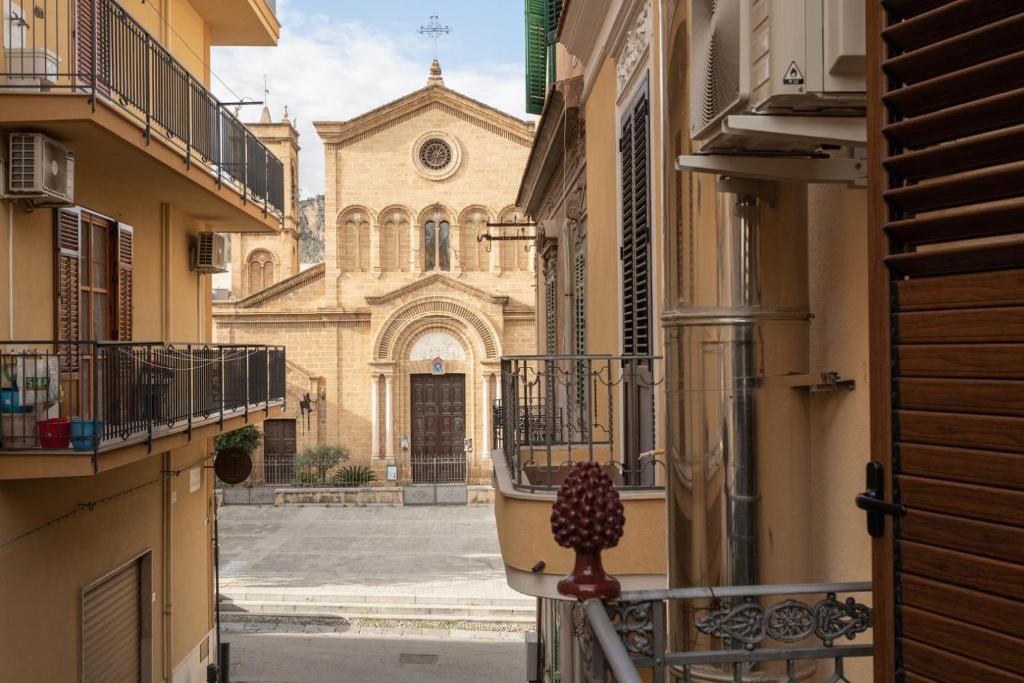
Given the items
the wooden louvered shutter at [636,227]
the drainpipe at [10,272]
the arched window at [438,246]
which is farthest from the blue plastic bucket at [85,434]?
the arched window at [438,246]

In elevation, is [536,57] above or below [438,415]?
above

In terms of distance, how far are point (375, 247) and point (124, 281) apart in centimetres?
2444

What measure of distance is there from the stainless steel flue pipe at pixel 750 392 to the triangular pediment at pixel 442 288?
97.3 ft

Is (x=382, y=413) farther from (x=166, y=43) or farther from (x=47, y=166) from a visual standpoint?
(x=47, y=166)

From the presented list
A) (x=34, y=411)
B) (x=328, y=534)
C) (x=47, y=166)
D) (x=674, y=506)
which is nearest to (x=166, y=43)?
(x=47, y=166)

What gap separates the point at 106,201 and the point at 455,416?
79.7ft

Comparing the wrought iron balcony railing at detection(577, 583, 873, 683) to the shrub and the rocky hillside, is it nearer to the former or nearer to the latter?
the shrub

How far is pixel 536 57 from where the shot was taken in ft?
55.5

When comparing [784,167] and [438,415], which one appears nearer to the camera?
[784,167]

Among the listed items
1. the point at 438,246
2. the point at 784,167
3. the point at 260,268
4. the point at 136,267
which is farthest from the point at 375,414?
the point at 784,167

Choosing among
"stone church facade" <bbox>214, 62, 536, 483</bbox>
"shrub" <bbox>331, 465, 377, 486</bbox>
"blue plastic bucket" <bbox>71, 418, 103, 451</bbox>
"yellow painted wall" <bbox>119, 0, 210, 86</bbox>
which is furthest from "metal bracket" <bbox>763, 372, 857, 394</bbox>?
"stone church facade" <bbox>214, 62, 536, 483</bbox>

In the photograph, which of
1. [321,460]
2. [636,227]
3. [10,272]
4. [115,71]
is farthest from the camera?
[321,460]

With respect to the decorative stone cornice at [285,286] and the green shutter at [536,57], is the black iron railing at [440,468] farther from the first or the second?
the green shutter at [536,57]

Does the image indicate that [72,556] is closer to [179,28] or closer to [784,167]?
[179,28]
